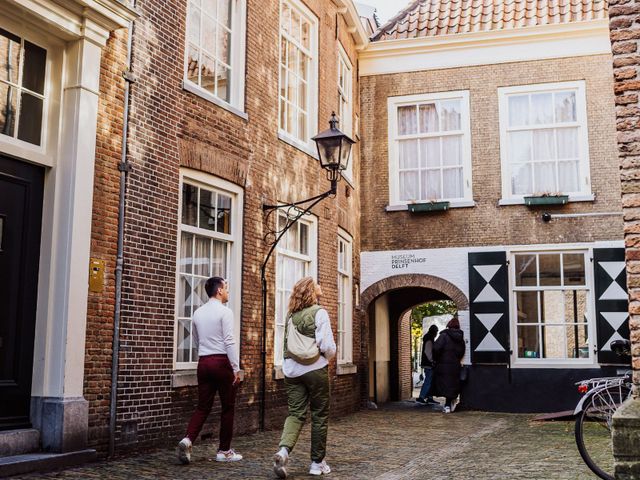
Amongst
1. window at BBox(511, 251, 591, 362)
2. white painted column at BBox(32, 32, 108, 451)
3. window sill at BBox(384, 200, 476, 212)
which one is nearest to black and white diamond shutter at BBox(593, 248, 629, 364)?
window at BBox(511, 251, 591, 362)

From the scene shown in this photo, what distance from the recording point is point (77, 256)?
7.04 meters

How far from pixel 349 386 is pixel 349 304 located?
1.58 m

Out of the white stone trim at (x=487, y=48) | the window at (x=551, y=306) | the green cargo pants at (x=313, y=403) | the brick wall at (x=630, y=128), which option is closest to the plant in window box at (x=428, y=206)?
the window at (x=551, y=306)

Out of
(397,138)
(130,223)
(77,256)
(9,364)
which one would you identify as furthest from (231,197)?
(397,138)

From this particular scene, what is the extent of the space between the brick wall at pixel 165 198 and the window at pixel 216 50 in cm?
16

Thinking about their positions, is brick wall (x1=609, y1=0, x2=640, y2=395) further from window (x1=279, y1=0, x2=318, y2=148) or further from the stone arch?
the stone arch

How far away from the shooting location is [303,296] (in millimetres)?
6793

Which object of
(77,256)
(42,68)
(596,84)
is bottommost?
(77,256)

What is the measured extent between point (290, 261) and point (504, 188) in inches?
224

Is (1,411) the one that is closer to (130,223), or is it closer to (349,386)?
(130,223)

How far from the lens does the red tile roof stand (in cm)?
1625

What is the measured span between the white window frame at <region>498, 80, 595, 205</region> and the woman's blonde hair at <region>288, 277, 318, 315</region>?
9671 millimetres

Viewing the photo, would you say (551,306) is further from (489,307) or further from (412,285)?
(412,285)

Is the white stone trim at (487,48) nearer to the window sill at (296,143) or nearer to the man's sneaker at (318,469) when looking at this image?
the window sill at (296,143)
